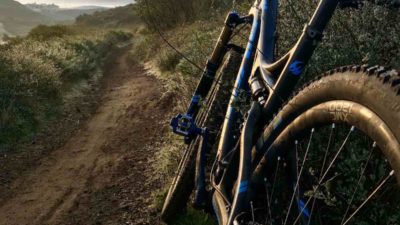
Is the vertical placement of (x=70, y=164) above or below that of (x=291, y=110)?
below

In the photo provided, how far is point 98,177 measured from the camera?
6922mm

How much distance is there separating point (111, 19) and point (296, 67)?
104 meters

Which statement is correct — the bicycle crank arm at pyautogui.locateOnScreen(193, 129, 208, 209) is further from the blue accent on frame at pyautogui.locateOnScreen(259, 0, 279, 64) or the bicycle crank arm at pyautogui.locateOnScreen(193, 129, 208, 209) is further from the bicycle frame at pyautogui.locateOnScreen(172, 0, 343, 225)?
the blue accent on frame at pyautogui.locateOnScreen(259, 0, 279, 64)

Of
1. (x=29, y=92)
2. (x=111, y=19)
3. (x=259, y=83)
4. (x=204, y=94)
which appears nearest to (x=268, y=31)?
(x=259, y=83)

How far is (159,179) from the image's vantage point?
6.38m

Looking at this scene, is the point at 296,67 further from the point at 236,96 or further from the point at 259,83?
the point at 236,96

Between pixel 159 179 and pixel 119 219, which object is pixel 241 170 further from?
pixel 159 179

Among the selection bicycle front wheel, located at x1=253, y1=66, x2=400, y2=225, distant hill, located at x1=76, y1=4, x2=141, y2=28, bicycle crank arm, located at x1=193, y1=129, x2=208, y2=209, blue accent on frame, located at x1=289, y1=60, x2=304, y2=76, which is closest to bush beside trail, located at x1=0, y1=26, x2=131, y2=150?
bicycle crank arm, located at x1=193, y1=129, x2=208, y2=209

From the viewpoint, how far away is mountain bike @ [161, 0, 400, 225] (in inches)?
76.7

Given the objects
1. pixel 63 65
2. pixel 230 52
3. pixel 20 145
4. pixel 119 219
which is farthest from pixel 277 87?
pixel 63 65

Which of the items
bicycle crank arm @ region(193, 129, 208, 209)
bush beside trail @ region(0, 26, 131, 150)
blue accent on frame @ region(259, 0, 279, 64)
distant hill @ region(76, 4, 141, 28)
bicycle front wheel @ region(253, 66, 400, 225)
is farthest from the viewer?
distant hill @ region(76, 4, 141, 28)

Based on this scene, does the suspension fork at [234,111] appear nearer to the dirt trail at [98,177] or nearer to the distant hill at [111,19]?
the dirt trail at [98,177]

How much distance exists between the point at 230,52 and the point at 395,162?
9.79 ft

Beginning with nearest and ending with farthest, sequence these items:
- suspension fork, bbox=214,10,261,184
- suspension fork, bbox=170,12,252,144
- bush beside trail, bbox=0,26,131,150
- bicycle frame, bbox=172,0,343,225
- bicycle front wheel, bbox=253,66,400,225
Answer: bicycle front wheel, bbox=253,66,400,225
bicycle frame, bbox=172,0,343,225
suspension fork, bbox=214,10,261,184
suspension fork, bbox=170,12,252,144
bush beside trail, bbox=0,26,131,150
